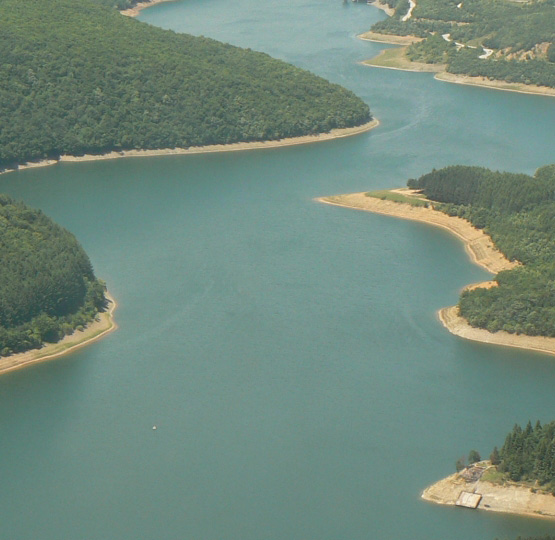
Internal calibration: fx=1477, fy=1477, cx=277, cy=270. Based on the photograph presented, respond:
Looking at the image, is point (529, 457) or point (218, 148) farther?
point (218, 148)

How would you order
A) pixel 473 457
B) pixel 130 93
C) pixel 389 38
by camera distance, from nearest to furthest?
1. pixel 473 457
2. pixel 130 93
3. pixel 389 38

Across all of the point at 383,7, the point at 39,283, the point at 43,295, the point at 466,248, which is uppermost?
the point at 383,7

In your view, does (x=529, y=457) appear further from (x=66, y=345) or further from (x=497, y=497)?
(x=66, y=345)

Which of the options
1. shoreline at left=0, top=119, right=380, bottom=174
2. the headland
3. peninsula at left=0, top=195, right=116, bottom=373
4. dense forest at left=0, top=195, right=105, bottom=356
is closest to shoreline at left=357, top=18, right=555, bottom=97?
shoreline at left=0, top=119, right=380, bottom=174

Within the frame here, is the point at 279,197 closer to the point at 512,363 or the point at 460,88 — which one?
the point at 512,363

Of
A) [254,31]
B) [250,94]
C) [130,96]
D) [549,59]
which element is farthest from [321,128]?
[254,31]

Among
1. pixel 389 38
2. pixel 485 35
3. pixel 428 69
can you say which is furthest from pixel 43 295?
pixel 389 38

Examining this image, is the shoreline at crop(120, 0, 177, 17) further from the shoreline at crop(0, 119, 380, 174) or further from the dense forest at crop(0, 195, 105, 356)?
the dense forest at crop(0, 195, 105, 356)
